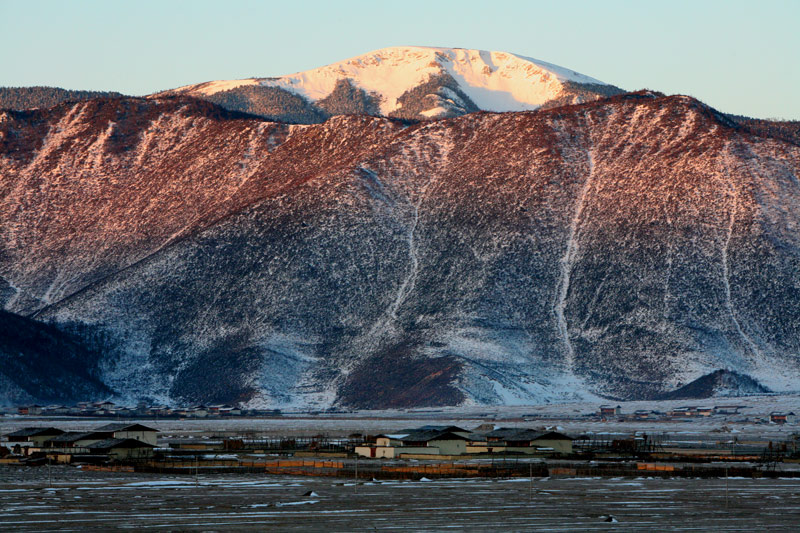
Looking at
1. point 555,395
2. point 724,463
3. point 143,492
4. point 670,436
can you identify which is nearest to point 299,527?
point 143,492

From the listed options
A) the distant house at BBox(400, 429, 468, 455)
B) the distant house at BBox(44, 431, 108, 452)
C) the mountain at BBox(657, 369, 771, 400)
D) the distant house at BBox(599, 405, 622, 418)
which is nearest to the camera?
the distant house at BBox(44, 431, 108, 452)

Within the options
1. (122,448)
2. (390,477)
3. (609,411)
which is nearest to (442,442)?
(122,448)

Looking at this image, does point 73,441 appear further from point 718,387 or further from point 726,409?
point 718,387

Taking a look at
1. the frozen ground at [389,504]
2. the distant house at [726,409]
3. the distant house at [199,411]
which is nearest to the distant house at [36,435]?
the frozen ground at [389,504]

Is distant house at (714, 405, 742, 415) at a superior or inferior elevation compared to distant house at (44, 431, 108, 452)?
inferior

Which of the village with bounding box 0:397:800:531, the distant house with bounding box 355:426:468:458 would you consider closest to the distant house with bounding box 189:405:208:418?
the village with bounding box 0:397:800:531

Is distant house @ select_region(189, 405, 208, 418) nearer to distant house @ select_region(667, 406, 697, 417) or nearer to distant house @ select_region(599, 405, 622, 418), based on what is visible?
distant house @ select_region(599, 405, 622, 418)

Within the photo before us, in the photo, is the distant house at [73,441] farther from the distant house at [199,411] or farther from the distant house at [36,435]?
the distant house at [199,411]

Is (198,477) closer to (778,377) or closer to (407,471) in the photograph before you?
(407,471)
